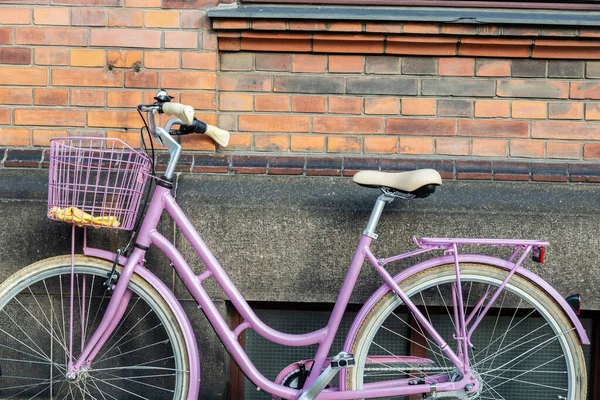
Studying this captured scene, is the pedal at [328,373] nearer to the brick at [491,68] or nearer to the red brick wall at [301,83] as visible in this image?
the red brick wall at [301,83]

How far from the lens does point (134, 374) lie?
420cm

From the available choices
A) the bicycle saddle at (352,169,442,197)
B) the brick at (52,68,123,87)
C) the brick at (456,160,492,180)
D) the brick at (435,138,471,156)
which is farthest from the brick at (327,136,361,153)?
the brick at (52,68,123,87)

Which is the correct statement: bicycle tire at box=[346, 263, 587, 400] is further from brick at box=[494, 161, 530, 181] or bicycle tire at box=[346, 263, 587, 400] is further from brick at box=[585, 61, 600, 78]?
brick at box=[585, 61, 600, 78]

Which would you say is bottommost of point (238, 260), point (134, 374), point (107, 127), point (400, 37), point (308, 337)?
point (134, 374)

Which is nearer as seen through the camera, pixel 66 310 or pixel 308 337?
pixel 308 337

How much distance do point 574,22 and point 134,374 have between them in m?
2.63

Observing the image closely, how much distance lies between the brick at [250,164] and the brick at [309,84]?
343 mm

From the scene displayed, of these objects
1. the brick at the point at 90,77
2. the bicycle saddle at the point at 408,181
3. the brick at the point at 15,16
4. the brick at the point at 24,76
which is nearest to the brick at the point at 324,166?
the bicycle saddle at the point at 408,181

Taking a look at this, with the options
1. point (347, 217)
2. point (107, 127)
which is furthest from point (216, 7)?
point (347, 217)

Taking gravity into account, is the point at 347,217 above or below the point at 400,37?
below

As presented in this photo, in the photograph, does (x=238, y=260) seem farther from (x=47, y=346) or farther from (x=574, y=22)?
(x=574, y=22)

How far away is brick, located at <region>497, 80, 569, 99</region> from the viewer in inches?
164

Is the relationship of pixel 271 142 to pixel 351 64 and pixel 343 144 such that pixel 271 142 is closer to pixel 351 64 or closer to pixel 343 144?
pixel 343 144

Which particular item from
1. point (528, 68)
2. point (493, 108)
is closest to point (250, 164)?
point (493, 108)
